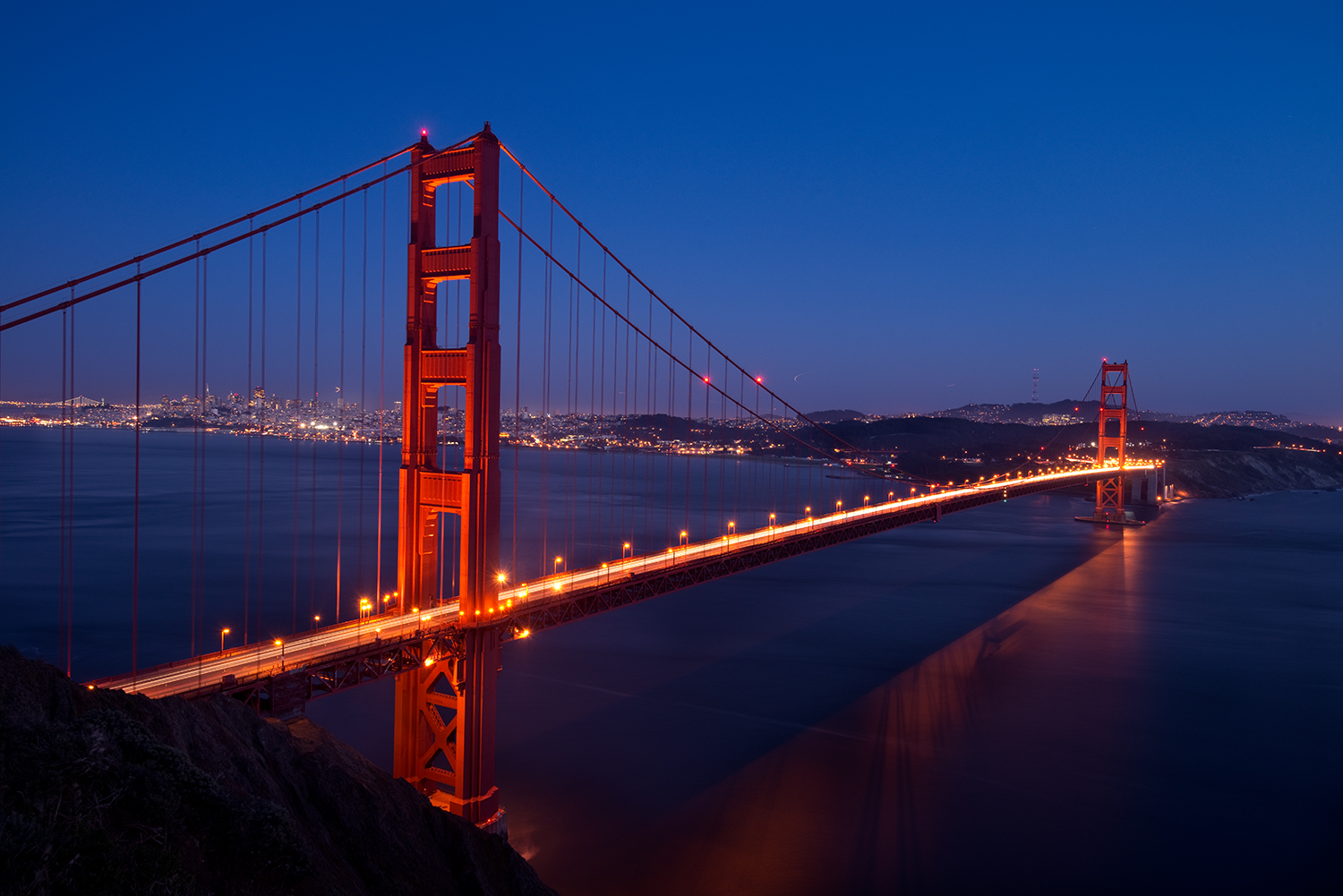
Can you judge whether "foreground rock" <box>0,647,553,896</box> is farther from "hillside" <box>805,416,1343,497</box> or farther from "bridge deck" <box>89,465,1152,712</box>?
"hillside" <box>805,416,1343,497</box>

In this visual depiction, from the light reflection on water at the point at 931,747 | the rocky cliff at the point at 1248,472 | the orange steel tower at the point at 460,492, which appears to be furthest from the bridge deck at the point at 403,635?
the rocky cliff at the point at 1248,472

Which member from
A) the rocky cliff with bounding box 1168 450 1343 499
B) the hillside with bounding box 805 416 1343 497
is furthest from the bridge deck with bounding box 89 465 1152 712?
the rocky cliff with bounding box 1168 450 1343 499

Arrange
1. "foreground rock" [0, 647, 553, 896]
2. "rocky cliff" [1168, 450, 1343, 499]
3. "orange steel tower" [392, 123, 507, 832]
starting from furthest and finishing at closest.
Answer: "rocky cliff" [1168, 450, 1343, 499] < "orange steel tower" [392, 123, 507, 832] < "foreground rock" [0, 647, 553, 896]

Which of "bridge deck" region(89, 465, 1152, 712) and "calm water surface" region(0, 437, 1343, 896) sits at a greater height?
"bridge deck" region(89, 465, 1152, 712)

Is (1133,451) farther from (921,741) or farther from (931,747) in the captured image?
(931,747)

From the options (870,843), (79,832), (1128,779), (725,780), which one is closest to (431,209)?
(79,832)
